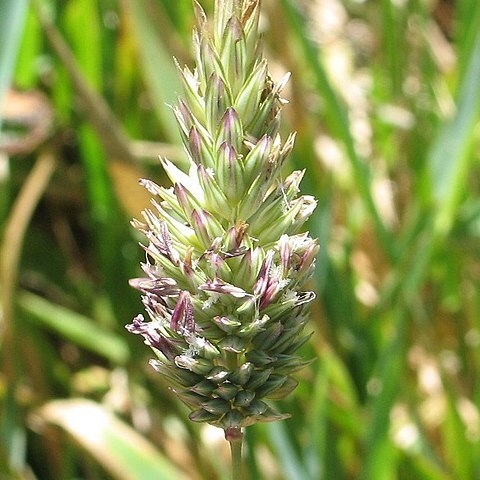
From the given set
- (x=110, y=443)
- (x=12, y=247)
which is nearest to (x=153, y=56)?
(x=12, y=247)

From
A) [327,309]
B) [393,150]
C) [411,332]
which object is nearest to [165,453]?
[327,309]

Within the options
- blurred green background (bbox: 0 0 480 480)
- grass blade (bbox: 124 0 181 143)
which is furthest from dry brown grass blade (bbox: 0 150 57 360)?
grass blade (bbox: 124 0 181 143)

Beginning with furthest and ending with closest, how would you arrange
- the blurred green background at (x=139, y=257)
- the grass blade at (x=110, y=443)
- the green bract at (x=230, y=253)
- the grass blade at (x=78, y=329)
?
the grass blade at (x=78, y=329), the blurred green background at (x=139, y=257), the grass blade at (x=110, y=443), the green bract at (x=230, y=253)

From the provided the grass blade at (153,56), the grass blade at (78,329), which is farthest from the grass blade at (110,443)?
the grass blade at (153,56)

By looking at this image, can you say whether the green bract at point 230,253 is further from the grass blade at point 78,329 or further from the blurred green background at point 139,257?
the grass blade at point 78,329

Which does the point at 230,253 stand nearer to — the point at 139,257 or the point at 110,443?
the point at 110,443
